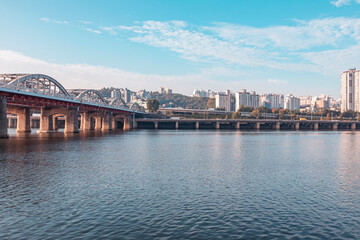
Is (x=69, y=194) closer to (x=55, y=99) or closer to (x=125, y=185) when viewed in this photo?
(x=125, y=185)

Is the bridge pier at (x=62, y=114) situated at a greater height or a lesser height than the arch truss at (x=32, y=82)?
lesser

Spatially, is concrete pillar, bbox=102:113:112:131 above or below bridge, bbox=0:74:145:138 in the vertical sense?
below

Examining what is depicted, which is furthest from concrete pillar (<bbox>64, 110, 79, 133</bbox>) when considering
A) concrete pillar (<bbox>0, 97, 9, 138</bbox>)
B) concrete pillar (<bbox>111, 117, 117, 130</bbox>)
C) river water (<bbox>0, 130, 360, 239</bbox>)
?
river water (<bbox>0, 130, 360, 239</bbox>)

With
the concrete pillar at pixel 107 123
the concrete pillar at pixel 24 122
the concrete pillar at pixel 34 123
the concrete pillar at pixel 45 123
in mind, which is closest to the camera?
the concrete pillar at pixel 24 122

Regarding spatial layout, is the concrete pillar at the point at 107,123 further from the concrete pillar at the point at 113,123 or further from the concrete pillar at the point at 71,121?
the concrete pillar at the point at 71,121

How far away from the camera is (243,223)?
17.0 metres

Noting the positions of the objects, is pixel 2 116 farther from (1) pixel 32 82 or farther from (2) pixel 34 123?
(2) pixel 34 123

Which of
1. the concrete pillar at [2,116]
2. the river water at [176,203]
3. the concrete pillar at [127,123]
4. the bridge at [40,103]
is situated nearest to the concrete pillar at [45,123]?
the bridge at [40,103]

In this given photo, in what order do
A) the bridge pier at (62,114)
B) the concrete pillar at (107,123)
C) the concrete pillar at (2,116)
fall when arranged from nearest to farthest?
the concrete pillar at (2,116) → the bridge pier at (62,114) → the concrete pillar at (107,123)

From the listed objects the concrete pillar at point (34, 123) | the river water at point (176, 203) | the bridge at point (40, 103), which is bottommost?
the river water at point (176, 203)

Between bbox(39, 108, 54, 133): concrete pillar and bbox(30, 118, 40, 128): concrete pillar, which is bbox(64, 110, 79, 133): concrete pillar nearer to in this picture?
bbox(39, 108, 54, 133): concrete pillar

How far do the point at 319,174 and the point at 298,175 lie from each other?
2.68 m

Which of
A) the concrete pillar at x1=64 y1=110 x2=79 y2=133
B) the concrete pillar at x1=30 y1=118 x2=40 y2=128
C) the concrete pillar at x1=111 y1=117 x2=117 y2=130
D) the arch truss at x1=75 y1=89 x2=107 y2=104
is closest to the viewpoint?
the concrete pillar at x1=64 y1=110 x2=79 y2=133

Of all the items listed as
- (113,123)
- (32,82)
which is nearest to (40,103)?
(32,82)
